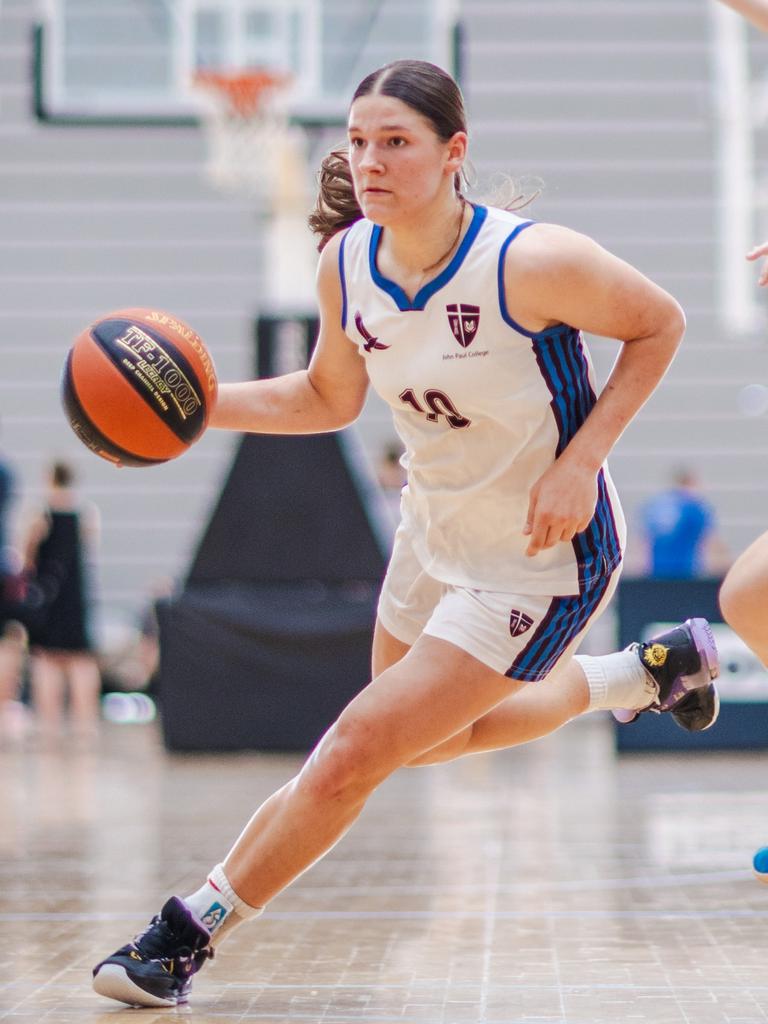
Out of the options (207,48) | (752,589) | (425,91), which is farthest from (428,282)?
(207,48)

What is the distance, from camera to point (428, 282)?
3.27m

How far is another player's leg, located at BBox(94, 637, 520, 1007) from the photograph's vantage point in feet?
10.4

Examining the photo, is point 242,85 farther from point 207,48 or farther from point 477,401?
point 477,401

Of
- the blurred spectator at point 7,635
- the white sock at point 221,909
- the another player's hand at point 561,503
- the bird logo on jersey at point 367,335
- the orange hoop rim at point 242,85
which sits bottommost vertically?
the blurred spectator at point 7,635

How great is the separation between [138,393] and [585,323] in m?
0.92

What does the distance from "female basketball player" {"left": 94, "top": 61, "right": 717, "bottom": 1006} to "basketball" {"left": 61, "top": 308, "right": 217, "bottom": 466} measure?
34 centimetres

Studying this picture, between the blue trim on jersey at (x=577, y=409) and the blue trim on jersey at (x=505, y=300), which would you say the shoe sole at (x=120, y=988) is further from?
the blue trim on jersey at (x=505, y=300)

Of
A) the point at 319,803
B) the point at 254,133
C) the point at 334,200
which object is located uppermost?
the point at 254,133

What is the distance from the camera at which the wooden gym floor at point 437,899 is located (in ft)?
11.1

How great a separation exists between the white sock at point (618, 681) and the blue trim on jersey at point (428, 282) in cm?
102

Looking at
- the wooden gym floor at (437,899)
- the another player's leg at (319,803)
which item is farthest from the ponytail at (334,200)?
the wooden gym floor at (437,899)

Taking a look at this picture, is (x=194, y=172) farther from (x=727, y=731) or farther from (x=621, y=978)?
(x=621, y=978)

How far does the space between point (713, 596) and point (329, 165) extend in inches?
242

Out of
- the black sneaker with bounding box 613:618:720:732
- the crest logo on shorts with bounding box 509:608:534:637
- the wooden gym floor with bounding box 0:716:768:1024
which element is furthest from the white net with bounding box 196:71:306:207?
the crest logo on shorts with bounding box 509:608:534:637
